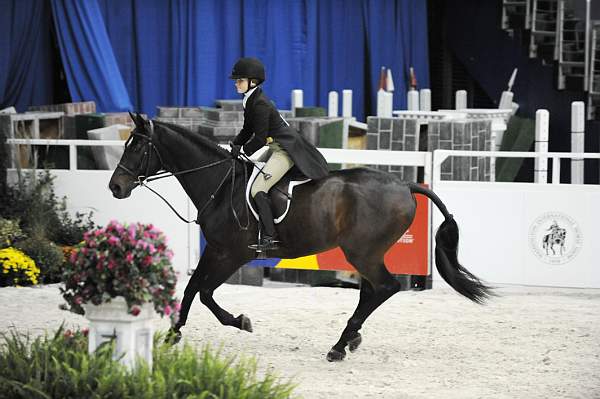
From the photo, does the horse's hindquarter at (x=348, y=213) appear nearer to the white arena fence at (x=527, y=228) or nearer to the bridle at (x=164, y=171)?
→ the bridle at (x=164, y=171)

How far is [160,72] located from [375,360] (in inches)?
431

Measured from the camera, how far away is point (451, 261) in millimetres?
8156

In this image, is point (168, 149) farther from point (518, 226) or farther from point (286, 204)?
point (518, 226)

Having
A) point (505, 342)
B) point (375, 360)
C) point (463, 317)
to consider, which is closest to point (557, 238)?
point (463, 317)

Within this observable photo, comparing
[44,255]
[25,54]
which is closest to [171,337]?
[44,255]

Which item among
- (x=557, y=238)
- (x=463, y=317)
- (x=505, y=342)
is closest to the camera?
(x=505, y=342)

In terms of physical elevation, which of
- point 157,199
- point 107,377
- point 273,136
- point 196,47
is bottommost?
point 107,377

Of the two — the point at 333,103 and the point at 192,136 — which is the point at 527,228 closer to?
the point at 192,136

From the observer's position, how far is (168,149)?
7.98 m

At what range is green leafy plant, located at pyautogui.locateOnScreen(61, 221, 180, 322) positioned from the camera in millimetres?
5234

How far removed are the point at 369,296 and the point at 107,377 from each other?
10.6 ft

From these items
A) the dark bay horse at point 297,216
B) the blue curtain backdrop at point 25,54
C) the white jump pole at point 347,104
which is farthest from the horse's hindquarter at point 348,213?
the white jump pole at point 347,104

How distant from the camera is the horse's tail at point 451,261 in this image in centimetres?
805

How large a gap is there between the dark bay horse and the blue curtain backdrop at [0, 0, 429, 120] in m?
8.49
